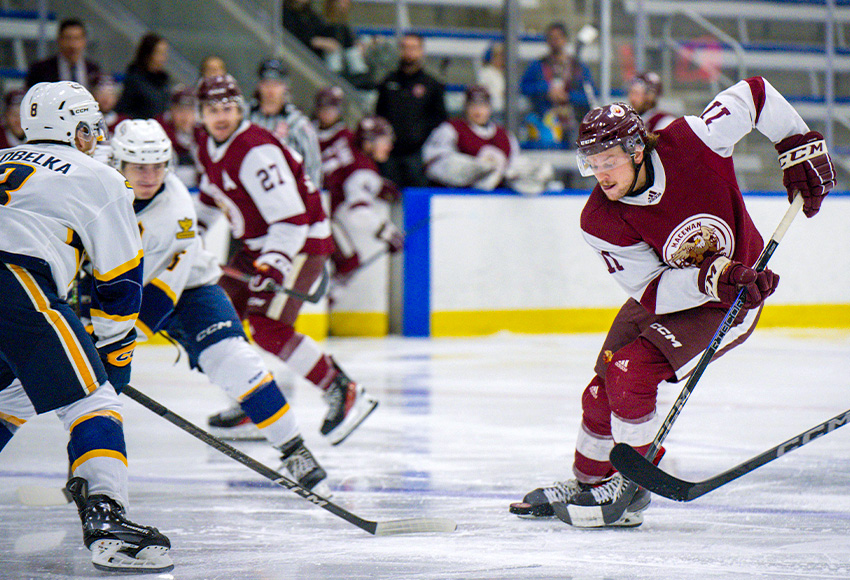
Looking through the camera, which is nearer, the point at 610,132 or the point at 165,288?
the point at 610,132

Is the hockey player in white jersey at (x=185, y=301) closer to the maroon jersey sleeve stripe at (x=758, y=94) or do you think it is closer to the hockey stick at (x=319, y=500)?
the hockey stick at (x=319, y=500)

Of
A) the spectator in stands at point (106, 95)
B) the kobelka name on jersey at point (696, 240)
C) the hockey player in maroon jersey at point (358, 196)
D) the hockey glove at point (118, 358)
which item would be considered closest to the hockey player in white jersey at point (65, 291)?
the hockey glove at point (118, 358)

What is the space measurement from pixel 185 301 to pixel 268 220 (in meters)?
0.68

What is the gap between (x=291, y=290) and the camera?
145 inches

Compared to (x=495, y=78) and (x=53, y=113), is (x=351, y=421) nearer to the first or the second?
(x=53, y=113)

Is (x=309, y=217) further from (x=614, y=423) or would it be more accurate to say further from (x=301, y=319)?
(x=301, y=319)

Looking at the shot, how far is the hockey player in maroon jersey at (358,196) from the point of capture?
6.47 meters

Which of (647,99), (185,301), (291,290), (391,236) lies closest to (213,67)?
(391,236)

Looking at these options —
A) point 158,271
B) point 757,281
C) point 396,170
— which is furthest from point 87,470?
point 396,170

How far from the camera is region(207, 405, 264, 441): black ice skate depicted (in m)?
3.61

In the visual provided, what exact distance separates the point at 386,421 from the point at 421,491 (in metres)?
1.03

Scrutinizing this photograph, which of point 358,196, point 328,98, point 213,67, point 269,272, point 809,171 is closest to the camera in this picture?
point 809,171

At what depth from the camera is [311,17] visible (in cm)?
720

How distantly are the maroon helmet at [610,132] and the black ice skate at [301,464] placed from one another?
103 centimetres
